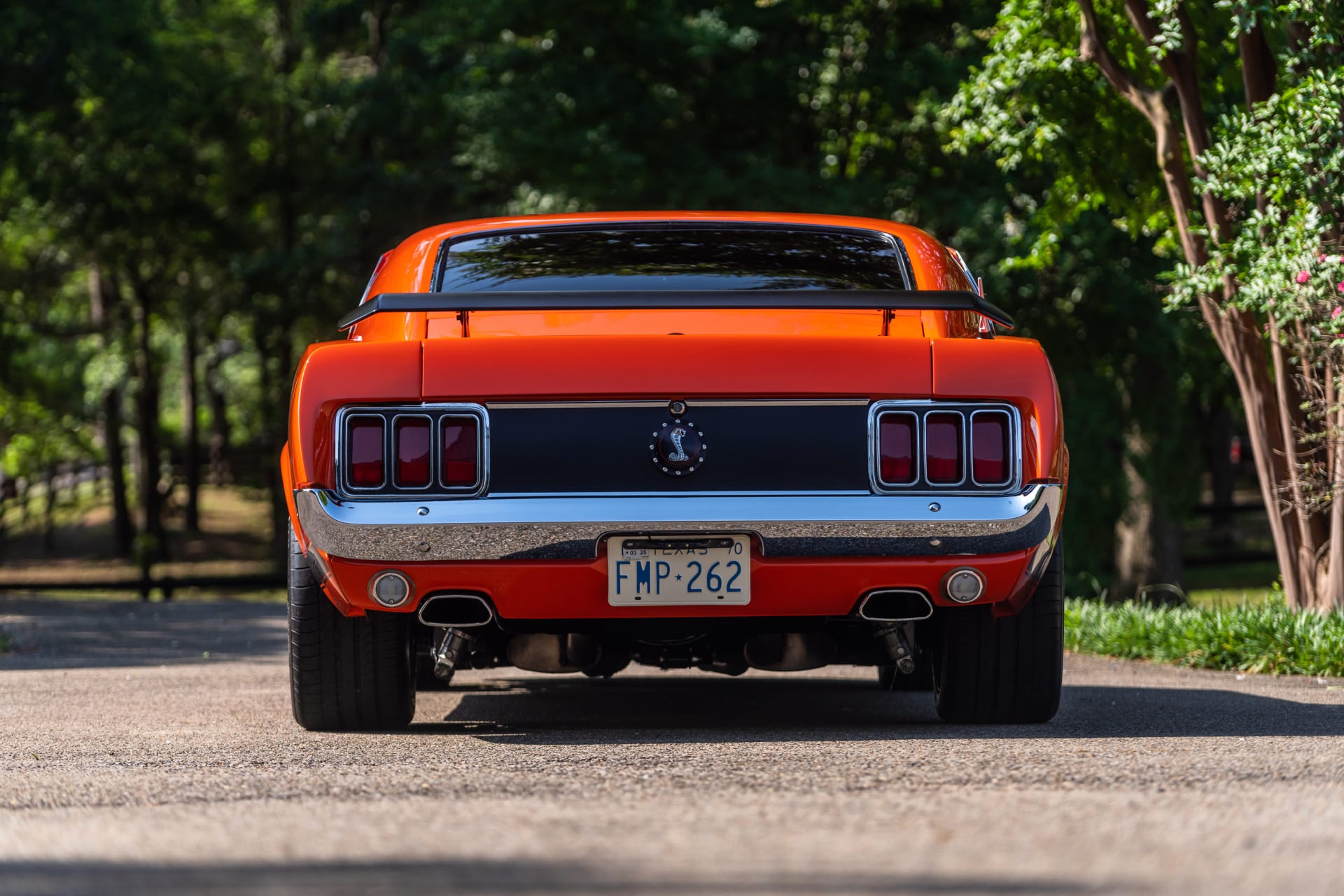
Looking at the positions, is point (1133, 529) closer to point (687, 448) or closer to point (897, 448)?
point (897, 448)

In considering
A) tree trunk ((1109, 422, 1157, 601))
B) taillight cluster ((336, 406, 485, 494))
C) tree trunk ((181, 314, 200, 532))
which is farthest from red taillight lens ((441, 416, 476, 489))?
tree trunk ((181, 314, 200, 532))

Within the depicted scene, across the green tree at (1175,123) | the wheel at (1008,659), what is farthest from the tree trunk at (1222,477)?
the wheel at (1008,659)

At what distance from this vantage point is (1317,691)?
21.0ft

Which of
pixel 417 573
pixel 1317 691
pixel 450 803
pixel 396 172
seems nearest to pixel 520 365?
pixel 417 573

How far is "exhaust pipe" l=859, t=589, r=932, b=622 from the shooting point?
4.45 metres

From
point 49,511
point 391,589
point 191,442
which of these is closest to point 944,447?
point 391,589

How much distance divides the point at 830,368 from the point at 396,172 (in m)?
19.6

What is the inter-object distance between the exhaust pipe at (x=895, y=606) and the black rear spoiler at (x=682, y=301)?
31.7 inches

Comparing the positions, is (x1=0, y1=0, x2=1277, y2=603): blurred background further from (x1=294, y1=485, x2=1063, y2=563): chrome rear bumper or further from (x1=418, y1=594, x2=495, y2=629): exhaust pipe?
(x1=418, y1=594, x2=495, y2=629): exhaust pipe

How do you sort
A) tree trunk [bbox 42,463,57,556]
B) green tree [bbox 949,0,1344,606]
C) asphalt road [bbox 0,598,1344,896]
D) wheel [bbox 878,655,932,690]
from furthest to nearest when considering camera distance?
tree trunk [bbox 42,463,57,556]
green tree [bbox 949,0,1344,606]
wheel [bbox 878,655,932,690]
asphalt road [bbox 0,598,1344,896]

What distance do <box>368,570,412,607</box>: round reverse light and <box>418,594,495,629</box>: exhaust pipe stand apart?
0.29ft

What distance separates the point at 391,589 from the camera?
4.36 m

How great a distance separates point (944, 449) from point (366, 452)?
1.58m

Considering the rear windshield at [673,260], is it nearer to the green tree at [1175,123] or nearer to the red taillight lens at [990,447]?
the red taillight lens at [990,447]
